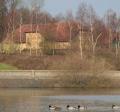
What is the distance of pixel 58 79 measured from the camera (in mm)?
76438

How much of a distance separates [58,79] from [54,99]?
17.1 m

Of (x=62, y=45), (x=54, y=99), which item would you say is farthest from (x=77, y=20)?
(x=54, y=99)

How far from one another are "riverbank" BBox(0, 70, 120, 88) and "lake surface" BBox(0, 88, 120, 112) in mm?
4614

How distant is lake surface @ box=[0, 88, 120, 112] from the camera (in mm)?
50500

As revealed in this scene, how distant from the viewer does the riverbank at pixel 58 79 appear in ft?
249

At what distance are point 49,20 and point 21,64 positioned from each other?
1524 inches

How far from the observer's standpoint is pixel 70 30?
104875mm

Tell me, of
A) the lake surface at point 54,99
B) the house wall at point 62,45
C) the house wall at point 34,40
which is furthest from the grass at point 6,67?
the house wall at point 62,45

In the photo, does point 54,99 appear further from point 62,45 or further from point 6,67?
point 62,45

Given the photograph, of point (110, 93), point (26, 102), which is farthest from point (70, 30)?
point (26, 102)

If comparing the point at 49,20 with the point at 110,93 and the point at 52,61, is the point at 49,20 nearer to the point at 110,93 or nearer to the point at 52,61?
the point at 52,61

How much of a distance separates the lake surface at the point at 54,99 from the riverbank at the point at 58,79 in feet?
15.1

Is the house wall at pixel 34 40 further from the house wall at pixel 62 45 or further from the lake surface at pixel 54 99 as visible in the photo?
the lake surface at pixel 54 99

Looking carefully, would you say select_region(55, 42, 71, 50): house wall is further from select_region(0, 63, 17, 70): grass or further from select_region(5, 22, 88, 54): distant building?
select_region(0, 63, 17, 70): grass
